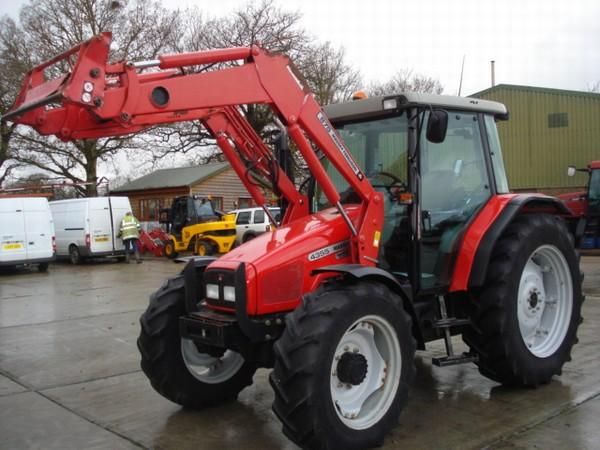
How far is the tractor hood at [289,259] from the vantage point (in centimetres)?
414

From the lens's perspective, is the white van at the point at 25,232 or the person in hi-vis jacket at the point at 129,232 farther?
the person in hi-vis jacket at the point at 129,232

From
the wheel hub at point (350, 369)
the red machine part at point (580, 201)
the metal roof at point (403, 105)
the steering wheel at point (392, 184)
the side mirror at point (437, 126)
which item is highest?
the metal roof at point (403, 105)

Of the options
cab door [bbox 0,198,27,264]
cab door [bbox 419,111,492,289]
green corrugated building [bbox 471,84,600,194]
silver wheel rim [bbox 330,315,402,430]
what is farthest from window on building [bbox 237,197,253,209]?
silver wheel rim [bbox 330,315,402,430]

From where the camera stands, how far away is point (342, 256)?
4.56 meters

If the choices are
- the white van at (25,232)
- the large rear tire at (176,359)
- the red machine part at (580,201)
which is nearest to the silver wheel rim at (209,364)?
the large rear tire at (176,359)

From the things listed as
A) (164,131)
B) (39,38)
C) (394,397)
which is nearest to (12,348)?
(394,397)

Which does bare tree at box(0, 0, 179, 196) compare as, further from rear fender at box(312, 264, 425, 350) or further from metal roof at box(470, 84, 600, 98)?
rear fender at box(312, 264, 425, 350)

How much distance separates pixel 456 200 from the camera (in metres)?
5.09

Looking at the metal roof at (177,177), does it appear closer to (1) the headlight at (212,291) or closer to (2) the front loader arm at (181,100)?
(1) the headlight at (212,291)

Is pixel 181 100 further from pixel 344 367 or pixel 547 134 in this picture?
pixel 547 134

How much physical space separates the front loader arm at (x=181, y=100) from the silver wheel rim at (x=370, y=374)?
598mm

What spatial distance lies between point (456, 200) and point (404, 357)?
1604 millimetres

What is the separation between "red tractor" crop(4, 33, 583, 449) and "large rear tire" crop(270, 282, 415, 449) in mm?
10

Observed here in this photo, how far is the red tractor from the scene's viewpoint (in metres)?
3.64
